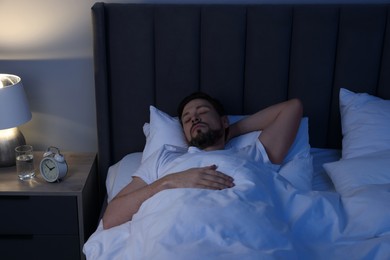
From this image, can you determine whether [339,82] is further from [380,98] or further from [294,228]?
[294,228]

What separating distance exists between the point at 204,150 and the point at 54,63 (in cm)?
92

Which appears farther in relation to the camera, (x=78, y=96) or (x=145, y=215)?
(x=78, y=96)

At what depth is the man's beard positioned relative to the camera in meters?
1.95

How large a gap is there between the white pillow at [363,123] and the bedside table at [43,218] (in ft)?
3.85

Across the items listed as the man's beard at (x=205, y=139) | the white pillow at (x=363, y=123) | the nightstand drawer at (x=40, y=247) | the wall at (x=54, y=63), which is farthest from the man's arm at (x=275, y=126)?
Result: the nightstand drawer at (x=40, y=247)

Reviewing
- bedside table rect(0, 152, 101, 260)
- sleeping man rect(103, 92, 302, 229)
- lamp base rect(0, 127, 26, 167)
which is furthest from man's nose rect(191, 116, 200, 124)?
lamp base rect(0, 127, 26, 167)

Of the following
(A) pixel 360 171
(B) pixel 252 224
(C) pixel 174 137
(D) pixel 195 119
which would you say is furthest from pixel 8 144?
(A) pixel 360 171

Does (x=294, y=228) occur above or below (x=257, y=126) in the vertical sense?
below

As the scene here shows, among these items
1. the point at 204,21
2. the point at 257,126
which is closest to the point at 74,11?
the point at 204,21

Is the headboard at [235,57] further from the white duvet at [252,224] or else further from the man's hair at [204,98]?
the white duvet at [252,224]

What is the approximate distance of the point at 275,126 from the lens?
2002 millimetres

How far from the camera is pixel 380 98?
7.26 feet

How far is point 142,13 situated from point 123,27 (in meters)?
0.11

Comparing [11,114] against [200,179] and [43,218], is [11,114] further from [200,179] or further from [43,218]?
[200,179]
